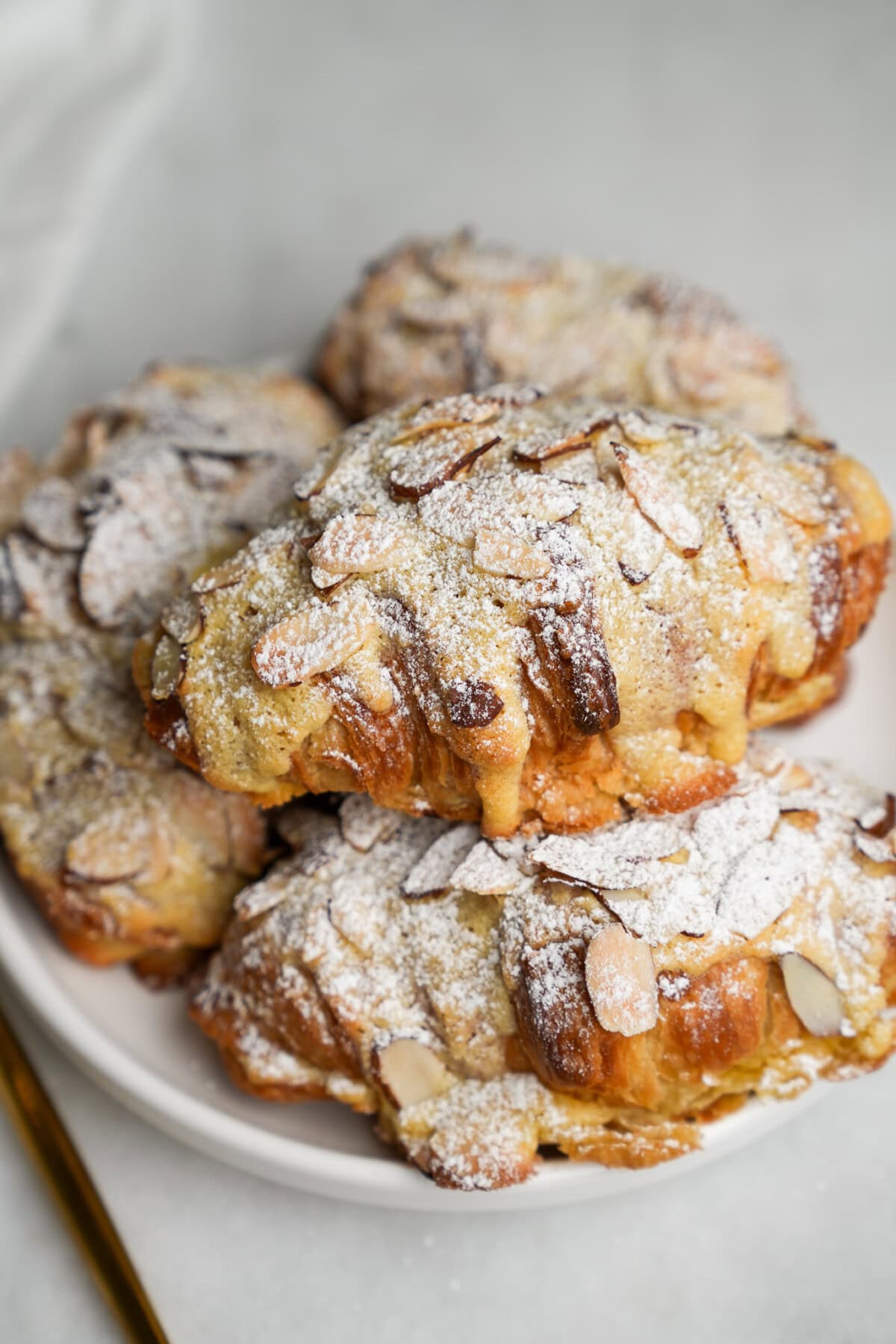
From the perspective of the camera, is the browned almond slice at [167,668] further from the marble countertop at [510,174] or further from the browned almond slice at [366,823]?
the marble countertop at [510,174]

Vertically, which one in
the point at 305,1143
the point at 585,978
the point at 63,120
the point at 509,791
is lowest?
the point at 305,1143

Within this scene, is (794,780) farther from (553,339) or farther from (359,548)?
(553,339)

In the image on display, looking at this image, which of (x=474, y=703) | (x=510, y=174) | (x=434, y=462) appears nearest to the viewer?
(x=474, y=703)

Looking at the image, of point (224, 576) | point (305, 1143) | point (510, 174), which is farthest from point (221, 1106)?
point (510, 174)

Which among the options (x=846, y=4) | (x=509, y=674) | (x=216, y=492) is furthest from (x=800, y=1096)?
(x=846, y=4)

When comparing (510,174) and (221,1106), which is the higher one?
(510,174)

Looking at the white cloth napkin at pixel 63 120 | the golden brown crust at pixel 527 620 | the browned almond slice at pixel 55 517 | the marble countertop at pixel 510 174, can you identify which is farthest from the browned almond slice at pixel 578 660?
the white cloth napkin at pixel 63 120

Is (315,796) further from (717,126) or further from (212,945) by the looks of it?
(717,126)
